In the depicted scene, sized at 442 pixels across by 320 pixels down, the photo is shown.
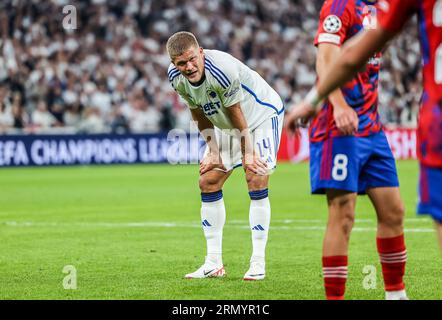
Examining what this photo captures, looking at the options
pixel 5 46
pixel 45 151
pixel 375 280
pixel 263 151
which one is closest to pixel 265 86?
pixel 263 151

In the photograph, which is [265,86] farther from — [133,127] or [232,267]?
[133,127]

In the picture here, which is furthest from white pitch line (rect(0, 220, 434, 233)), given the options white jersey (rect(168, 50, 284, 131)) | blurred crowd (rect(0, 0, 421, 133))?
blurred crowd (rect(0, 0, 421, 133))

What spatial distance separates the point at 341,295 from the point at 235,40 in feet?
90.6

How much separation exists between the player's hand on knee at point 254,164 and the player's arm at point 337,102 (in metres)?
2.18

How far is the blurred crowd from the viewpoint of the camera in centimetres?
2688

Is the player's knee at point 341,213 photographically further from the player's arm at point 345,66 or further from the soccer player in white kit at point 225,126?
the soccer player in white kit at point 225,126

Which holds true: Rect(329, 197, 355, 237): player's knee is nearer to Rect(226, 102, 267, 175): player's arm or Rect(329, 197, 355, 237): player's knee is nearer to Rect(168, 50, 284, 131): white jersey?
Rect(226, 102, 267, 175): player's arm

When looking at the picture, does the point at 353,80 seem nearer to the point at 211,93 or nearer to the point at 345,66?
the point at 345,66

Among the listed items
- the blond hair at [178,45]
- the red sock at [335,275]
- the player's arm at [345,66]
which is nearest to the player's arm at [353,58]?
the player's arm at [345,66]

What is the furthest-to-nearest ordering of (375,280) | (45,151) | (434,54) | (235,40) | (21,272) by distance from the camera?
(235,40), (45,151), (21,272), (375,280), (434,54)

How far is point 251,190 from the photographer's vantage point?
27.3ft

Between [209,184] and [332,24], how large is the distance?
302 cm

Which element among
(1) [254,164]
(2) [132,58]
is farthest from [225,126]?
(2) [132,58]

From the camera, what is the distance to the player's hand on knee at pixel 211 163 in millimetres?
8359
